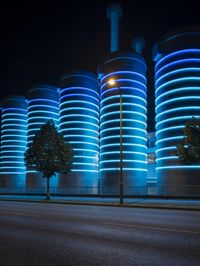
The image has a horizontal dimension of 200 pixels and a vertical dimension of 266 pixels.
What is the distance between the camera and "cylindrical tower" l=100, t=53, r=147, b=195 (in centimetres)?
6390

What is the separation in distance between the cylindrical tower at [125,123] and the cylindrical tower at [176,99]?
7.77m

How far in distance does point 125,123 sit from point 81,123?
15.7 metres

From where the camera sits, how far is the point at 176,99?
55.2 meters

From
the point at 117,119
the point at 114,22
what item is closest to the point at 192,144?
the point at 117,119

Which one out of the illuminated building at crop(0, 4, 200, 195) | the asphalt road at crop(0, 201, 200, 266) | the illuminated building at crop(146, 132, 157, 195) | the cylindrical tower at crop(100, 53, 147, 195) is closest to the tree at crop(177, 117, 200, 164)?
Result: the asphalt road at crop(0, 201, 200, 266)

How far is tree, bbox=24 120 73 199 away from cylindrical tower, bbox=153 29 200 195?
26.1 meters

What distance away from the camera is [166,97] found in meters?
57.3

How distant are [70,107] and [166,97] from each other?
2985cm

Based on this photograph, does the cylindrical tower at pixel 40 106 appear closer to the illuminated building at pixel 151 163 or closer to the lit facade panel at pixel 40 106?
the lit facade panel at pixel 40 106

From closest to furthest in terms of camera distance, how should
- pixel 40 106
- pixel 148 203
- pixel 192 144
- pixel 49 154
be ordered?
pixel 148 203, pixel 192 144, pixel 49 154, pixel 40 106

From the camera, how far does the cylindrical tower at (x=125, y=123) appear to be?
63900 millimetres

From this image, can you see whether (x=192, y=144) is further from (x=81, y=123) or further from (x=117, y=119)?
(x=81, y=123)

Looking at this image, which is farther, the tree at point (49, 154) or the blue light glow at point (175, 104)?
the blue light glow at point (175, 104)

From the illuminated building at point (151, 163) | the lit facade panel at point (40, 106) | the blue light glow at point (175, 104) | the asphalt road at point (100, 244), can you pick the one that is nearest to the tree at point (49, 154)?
the asphalt road at point (100, 244)
